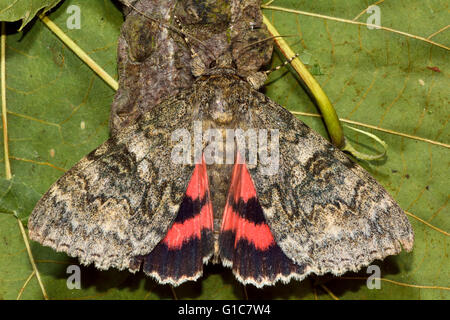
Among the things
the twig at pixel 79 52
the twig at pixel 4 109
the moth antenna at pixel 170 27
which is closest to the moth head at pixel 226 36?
the moth antenna at pixel 170 27

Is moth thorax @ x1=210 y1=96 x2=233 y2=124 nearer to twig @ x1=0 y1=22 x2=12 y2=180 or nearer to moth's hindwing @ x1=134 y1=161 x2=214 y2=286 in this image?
moth's hindwing @ x1=134 y1=161 x2=214 y2=286

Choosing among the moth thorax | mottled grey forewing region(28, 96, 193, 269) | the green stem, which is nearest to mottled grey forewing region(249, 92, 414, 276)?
the moth thorax

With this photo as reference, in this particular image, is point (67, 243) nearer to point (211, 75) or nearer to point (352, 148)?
point (211, 75)

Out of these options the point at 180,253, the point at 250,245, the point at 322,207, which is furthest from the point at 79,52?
the point at 322,207

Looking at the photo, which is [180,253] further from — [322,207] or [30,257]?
[30,257]

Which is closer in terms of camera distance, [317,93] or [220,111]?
[220,111]

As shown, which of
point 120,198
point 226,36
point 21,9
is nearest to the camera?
point 120,198

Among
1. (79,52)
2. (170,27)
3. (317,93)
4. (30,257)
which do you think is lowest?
(317,93)
